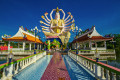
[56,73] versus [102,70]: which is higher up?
[102,70]

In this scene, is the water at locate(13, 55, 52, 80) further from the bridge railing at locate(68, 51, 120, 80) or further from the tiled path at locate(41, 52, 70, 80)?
the bridge railing at locate(68, 51, 120, 80)

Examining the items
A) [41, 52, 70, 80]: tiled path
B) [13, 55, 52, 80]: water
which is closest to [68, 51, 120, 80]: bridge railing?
[41, 52, 70, 80]: tiled path

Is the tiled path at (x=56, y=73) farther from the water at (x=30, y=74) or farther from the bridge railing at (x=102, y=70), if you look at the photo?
the bridge railing at (x=102, y=70)

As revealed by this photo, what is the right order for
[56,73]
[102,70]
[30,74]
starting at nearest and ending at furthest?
[102,70] → [30,74] → [56,73]

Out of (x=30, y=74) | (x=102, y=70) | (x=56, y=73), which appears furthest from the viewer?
(x=56, y=73)

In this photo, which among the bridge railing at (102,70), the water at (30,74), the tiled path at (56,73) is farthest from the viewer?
the water at (30,74)

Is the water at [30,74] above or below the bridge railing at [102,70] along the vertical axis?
below

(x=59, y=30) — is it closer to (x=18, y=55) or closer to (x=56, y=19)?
(x=56, y=19)

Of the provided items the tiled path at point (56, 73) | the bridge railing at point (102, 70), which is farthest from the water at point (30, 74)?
the bridge railing at point (102, 70)

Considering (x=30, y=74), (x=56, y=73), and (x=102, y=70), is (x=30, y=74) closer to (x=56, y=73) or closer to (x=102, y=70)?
(x=56, y=73)

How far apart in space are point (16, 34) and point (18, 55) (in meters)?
6.16

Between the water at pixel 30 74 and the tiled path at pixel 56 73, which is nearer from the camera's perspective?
the tiled path at pixel 56 73

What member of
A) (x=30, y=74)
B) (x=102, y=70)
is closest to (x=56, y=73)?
(x=30, y=74)

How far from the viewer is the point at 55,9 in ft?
159
